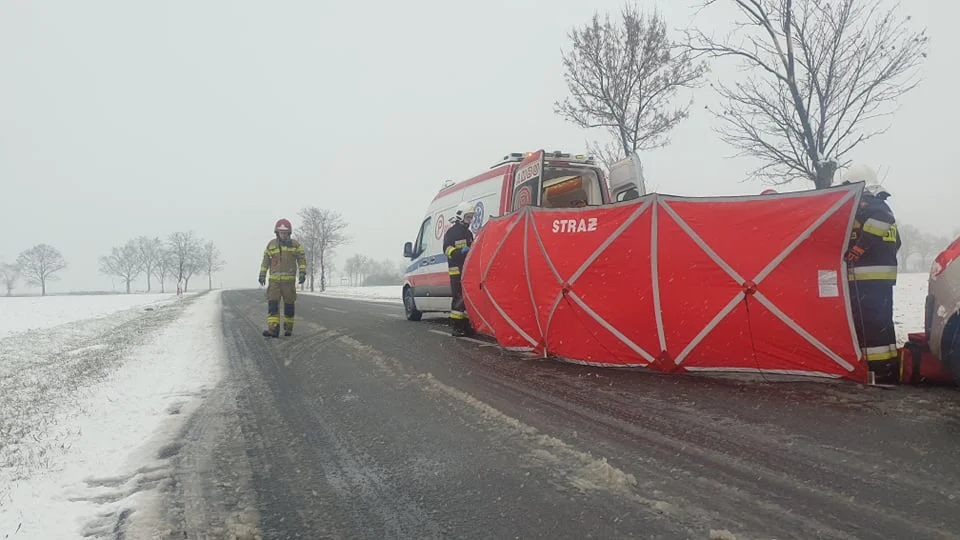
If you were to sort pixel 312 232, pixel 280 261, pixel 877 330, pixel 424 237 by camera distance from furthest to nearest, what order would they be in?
pixel 312 232, pixel 424 237, pixel 280 261, pixel 877 330

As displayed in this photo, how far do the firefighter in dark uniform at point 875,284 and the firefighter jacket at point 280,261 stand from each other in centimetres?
750

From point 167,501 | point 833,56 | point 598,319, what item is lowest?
point 167,501

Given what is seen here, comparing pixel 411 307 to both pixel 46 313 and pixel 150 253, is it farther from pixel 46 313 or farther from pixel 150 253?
pixel 150 253

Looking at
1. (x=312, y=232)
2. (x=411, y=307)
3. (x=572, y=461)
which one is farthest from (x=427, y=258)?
(x=312, y=232)

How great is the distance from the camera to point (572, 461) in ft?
9.07

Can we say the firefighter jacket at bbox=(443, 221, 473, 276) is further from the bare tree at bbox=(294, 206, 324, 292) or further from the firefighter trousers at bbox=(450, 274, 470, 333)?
the bare tree at bbox=(294, 206, 324, 292)

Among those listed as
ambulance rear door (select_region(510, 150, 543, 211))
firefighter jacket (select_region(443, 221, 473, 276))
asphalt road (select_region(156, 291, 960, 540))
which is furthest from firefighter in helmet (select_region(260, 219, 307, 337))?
asphalt road (select_region(156, 291, 960, 540))

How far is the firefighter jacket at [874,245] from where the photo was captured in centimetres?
417

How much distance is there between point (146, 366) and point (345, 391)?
329 cm

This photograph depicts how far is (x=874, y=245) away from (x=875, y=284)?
0.32m

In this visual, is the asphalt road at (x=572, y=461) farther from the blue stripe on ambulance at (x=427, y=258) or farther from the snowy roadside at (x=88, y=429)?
the blue stripe on ambulance at (x=427, y=258)

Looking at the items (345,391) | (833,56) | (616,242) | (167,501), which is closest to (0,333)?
(345,391)

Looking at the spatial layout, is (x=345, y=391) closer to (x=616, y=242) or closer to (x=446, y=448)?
(x=446, y=448)

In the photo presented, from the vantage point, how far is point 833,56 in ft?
31.6
